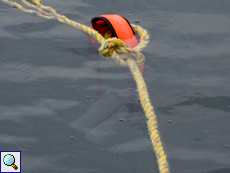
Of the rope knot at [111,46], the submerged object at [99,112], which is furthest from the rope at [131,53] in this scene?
the submerged object at [99,112]

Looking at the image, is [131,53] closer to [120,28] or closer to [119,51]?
[119,51]

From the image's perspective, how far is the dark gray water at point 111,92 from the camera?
180cm

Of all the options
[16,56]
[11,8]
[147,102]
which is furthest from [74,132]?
[11,8]

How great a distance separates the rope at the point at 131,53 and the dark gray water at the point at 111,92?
0.17 ft

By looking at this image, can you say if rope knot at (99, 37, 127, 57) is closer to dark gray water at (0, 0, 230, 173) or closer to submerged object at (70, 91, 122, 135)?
dark gray water at (0, 0, 230, 173)

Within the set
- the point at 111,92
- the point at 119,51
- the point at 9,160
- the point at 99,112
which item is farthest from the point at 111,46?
the point at 9,160

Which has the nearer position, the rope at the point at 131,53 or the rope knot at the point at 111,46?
the rope at the point at 131,53

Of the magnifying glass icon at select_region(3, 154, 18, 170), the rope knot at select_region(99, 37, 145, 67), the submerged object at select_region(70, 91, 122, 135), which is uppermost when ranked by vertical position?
the rope knot at select_region(99, 37, 145, 67)

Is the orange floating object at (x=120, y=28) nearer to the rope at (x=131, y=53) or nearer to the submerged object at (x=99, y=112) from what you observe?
the rope at (x=131, y=53)

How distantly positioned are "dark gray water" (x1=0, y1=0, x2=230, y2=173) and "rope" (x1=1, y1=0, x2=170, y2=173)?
0.17ft

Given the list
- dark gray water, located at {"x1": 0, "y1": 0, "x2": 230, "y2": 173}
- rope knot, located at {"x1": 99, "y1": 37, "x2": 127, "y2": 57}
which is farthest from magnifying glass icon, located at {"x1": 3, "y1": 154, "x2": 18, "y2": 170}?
rope knot, located at {"x1": 99, "y1": 37, "x2": 127, "y2": 57}

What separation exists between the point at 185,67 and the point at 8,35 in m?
1.26

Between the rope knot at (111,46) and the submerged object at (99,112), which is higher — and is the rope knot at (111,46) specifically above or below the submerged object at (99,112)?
above

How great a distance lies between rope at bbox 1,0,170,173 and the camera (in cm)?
181
